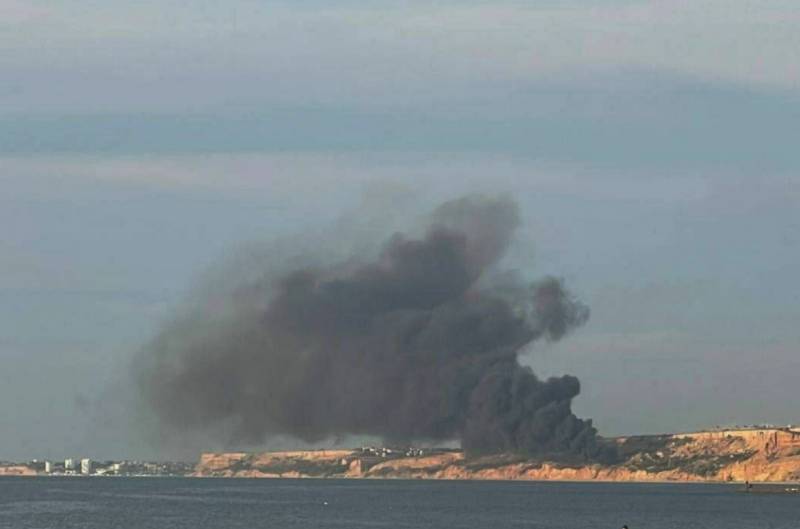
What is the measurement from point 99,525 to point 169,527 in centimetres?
1011

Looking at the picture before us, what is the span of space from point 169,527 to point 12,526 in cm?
1883

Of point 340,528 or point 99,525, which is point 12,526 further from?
point 340,528

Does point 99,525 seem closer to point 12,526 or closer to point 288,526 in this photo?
point 12,526

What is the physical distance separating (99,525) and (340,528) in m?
29.8

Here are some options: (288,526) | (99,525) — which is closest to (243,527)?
(288,526)

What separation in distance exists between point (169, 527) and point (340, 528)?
20785 millimetres

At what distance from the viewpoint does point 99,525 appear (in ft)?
655

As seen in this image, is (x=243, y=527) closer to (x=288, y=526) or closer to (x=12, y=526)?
(x=288, y=526)

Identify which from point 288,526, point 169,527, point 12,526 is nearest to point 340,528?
point 288,526

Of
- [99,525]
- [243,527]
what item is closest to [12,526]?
[99,525]

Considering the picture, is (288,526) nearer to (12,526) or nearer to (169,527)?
(169,527)

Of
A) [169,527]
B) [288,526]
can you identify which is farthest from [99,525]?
[288,526]

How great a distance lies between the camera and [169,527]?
19562 cm

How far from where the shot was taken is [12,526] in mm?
195000
